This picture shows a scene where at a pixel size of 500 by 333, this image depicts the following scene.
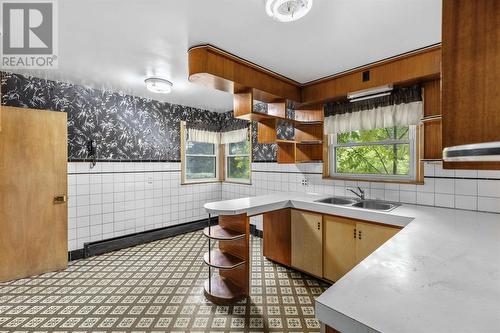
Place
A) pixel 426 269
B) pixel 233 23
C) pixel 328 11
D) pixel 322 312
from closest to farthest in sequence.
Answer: pixel 322 312, pixel 426 269, pixel 328 11, pixel 233 23

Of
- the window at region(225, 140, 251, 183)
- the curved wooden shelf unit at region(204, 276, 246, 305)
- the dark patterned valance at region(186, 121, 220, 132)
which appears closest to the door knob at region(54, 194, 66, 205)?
the curved wooden shelf unit at region(204, 276, 246, 305)

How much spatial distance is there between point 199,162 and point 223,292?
9.26 feet

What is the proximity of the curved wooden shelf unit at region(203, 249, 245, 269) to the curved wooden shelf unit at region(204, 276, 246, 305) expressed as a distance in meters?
0.21

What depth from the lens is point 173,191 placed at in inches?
163

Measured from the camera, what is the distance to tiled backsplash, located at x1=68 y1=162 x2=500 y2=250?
225cm

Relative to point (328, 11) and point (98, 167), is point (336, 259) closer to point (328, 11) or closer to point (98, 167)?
point (328, 11)

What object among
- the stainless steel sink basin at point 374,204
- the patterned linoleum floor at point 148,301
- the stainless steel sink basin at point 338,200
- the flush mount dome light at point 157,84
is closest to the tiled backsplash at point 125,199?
the patterned linoleum floor at point 148,301

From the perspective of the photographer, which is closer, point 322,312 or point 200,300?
point 322,312

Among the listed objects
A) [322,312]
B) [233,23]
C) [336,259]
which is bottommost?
[336,259]

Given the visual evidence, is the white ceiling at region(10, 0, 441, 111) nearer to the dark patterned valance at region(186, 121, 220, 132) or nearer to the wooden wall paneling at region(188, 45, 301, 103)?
the wooden wall paneling at region(188, 45, 301, 103)

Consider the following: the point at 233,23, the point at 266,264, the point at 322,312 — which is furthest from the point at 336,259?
the point at 233,23

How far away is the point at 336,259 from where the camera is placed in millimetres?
2424

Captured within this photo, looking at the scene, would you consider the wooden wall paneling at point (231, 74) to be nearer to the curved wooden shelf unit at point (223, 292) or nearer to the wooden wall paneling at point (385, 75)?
the wooden wall paneling at point (385, 75)

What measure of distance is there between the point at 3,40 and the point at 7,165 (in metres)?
1.32
